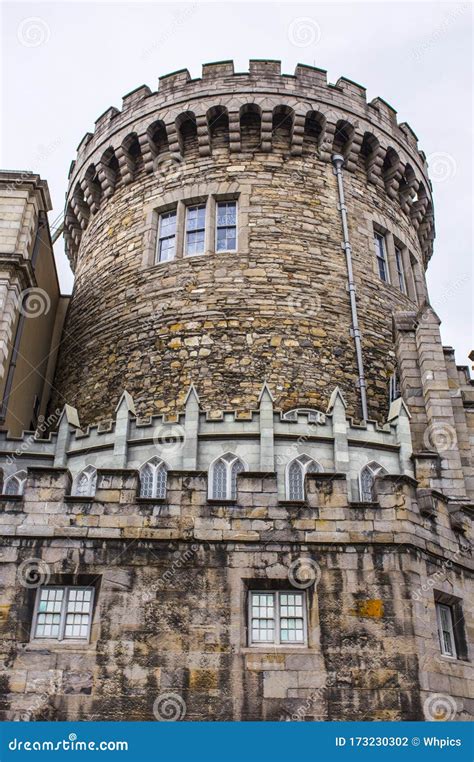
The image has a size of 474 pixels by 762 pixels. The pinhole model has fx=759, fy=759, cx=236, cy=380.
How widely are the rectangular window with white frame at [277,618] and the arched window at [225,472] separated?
10.4 ft

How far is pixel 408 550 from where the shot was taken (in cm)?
1039

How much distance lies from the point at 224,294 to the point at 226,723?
10282 millimetres

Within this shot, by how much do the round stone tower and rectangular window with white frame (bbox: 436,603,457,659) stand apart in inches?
224

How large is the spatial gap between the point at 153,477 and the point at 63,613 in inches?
153

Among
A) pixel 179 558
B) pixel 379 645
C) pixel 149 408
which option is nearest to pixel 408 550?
pixel 379 645

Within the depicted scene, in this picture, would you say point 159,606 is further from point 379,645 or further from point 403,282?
point 403,282

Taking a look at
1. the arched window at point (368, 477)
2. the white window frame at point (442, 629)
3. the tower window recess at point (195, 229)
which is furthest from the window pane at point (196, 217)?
the white window frame at point (442, 629)

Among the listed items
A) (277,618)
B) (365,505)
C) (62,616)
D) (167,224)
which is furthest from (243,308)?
(62,616)

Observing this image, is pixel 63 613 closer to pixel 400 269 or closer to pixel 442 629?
pixel 442 629

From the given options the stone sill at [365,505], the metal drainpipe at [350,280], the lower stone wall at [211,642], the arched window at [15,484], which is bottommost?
the lower stone wall at [211,642]

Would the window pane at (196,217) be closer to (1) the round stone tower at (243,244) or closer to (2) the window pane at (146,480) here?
(1) the round stone tower at (243,244)

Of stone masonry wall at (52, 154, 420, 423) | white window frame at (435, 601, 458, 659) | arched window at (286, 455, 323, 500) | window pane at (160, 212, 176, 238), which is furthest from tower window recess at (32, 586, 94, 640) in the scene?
window pane at (160, 212, 176, 238)

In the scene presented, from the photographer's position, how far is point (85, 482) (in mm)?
13781

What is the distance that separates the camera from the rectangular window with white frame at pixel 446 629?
10.5 m
